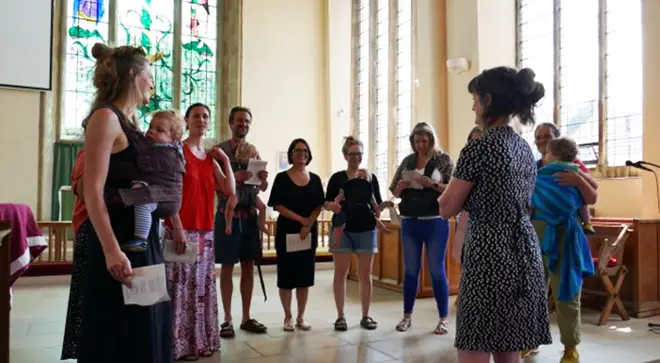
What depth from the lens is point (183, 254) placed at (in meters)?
2.58

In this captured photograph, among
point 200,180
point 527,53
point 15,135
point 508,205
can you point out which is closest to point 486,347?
point 508,205

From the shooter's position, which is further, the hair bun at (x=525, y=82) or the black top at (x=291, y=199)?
the black top at (x=291, y=199)

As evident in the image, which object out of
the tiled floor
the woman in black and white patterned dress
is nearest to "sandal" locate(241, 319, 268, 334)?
the tiled floor

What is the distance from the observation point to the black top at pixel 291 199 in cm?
354

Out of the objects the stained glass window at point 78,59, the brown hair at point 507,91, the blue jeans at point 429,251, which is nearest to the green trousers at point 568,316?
the blue jeans at point 429,251

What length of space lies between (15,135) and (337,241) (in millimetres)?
7472

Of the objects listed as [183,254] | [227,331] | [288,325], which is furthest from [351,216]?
[183,254]

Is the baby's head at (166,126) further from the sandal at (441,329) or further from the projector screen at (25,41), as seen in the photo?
the projector screen at (25,41)

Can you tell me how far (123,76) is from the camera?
5.12ft

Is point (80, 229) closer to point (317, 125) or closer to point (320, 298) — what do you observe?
point (320, 298)

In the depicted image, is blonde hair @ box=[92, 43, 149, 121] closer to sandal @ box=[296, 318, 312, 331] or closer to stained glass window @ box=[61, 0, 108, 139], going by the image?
sandal @ box=[296, 318, 312, 331]

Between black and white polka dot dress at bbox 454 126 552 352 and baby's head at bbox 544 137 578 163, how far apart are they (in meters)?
1.32

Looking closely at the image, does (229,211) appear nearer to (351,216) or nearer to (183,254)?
(183,254)

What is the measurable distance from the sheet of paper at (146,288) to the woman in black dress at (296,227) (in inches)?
77.2
